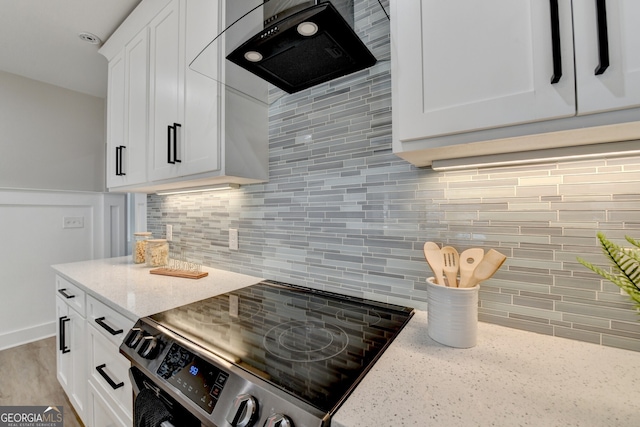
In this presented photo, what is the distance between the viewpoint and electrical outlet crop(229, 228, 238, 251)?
A: 154 centimetres

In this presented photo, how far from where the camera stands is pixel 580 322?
2.42 feet

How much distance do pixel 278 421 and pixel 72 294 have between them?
1647 millimetres

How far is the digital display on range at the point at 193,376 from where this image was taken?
62 centimetres

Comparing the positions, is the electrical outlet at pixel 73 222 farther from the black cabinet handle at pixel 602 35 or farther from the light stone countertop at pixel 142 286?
the black cabinet handle at pixel 602 35

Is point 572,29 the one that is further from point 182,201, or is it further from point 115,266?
point 115,266

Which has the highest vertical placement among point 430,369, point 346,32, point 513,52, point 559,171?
point 346,32

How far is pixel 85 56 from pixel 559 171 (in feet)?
10.5

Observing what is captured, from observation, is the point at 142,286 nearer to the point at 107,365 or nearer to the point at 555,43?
the point at 107,365

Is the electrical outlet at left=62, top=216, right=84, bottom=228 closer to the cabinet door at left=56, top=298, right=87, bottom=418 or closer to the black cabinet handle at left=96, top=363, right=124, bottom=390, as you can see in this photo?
the cabinet door at left=56, top=298, right=87, bottom=418

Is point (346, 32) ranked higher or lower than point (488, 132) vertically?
higher

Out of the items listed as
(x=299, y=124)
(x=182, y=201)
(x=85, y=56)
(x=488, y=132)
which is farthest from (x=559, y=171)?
(x=85, y=56)

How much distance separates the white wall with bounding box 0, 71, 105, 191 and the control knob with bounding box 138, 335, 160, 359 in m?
2.86

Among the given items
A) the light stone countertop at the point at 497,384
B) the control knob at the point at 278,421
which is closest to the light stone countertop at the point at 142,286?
the control knob at the point at 278,421

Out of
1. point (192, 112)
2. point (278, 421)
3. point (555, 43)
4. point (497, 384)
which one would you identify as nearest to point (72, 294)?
point (192, 112)
